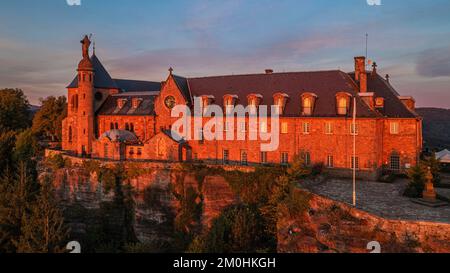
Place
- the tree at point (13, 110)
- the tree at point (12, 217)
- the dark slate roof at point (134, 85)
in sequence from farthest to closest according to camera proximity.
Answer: the tree at point (13, 110)
the dark slate roof at point (134, 85)
the tree at point (12, 217)

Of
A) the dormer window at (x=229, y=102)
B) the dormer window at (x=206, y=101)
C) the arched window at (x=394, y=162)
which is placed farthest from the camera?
the dormer window at (x=206, y=101)

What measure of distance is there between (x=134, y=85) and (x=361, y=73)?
4075cm

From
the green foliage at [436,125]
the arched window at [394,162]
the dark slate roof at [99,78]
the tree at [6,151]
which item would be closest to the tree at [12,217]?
the dark slate roof at [99,78]

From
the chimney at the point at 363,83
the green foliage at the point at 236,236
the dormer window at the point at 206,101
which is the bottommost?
the green foliage at the point at 236,236

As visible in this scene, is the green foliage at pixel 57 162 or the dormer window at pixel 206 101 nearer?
the dormer window at pixel 206 101

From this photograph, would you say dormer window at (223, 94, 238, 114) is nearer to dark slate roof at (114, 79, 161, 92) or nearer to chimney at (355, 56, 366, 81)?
chimney at (355, 56, 366, 81)

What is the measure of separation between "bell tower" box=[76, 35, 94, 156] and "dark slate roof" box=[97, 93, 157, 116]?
2.13m

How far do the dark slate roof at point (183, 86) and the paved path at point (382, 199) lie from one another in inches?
808

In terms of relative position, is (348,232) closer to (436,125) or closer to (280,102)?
(280,102)

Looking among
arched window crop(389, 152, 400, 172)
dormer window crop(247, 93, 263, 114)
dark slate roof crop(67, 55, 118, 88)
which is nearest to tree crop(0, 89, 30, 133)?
dark slate roof crop(67, 55, 118, 88)

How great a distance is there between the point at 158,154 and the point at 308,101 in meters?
18.4

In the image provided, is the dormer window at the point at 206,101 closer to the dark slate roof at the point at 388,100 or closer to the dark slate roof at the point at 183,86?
the dark slate roof at the point at 183,86

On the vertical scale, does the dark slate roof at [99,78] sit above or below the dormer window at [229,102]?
above

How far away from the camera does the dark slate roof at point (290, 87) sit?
39.7 meters
